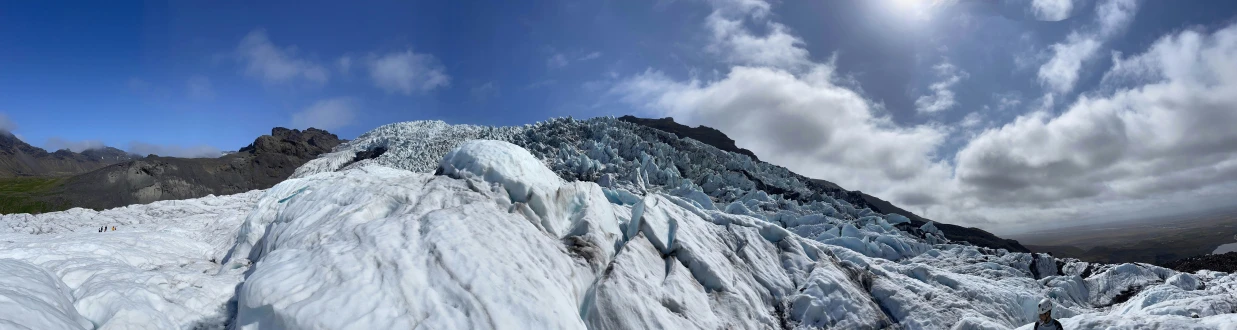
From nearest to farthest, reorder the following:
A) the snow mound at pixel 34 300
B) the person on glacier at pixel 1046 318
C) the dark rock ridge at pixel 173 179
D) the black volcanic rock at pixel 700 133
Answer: the snow mound at pixel 34 300, the person on glacier at pixel 1046 318, the dark rock ridge at pixel 173 179, the black volcanic rock at pixel 700 133

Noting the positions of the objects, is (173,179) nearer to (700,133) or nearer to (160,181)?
(160,181)

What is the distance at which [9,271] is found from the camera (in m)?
9.26

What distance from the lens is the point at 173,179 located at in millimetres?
77312

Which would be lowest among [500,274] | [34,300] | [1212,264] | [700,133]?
[1212,264]

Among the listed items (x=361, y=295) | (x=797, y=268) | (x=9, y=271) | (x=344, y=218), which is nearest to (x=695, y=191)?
(x=797, y=268)

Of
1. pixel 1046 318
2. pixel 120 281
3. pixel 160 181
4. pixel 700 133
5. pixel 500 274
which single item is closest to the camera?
pixel 1046 318

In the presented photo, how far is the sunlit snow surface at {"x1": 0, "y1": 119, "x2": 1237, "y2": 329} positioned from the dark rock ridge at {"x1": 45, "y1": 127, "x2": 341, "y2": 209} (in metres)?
67.7

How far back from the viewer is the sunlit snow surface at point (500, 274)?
406 inches

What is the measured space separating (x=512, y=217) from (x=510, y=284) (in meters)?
4.19

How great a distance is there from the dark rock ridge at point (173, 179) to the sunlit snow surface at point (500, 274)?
67729 mm

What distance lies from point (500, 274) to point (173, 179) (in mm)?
90183

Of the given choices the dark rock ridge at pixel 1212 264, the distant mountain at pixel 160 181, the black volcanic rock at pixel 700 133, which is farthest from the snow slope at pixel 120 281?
the black volcanic rock at pixel 700 133

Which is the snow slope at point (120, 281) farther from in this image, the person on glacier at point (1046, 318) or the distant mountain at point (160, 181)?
the distant mountain at point (160, 181)

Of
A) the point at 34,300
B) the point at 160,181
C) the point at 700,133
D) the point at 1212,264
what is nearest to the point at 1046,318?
the point at 34,300
